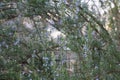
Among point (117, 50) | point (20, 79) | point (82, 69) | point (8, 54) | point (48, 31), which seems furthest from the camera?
point (48, 31)

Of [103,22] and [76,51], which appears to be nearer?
[76,51]

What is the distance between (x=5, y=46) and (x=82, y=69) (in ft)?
3.55

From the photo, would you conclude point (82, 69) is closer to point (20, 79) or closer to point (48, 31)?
point (20, 79)

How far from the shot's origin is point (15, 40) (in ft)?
10.6

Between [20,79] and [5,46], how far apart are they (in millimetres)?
701

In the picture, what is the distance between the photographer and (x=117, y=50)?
284cm

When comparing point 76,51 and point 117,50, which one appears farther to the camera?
point 117,50

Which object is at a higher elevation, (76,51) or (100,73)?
(76,51)

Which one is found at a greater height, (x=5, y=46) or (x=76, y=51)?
(x=76, y=51)

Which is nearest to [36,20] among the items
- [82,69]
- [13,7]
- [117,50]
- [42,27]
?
[42,27]

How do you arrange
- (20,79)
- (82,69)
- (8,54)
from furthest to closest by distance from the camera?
1. (8,54)
2. (20,79)
3. (82,69)

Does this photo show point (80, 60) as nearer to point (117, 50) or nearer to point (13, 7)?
point (117, 50)

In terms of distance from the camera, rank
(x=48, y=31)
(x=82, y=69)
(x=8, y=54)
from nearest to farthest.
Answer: (x=82, y=69)
(x=8, y=54)
(x=48, y=31)

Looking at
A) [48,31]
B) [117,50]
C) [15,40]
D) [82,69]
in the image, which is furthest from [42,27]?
[82,69]
